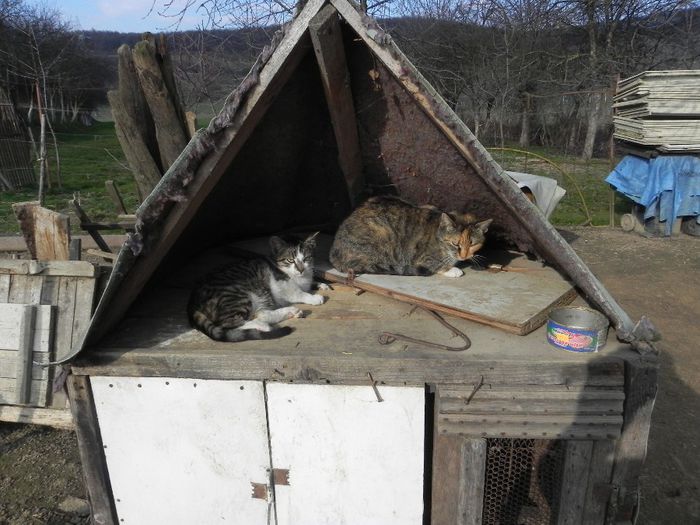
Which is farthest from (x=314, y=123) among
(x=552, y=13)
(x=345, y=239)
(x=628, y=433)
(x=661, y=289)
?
(x=552, y=13)

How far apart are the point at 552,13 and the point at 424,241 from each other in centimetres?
1511

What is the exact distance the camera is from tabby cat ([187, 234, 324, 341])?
89.8 inches

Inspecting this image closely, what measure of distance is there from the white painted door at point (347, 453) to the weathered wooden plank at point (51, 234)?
106 inches

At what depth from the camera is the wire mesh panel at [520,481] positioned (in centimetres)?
223

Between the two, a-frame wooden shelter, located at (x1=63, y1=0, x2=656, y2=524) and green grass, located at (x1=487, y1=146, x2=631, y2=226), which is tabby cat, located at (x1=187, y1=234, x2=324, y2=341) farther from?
green grass, located at (x1=487, y1=146, x2=631, y2=226)

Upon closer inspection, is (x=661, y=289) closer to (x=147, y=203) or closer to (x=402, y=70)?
(x=402, y=70)

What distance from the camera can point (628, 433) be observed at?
6.40ft

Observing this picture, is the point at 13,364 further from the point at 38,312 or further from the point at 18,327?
the point at 38,312

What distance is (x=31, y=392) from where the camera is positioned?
3896 mm

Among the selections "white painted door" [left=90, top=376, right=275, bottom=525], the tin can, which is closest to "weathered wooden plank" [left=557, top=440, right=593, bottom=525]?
the tin can

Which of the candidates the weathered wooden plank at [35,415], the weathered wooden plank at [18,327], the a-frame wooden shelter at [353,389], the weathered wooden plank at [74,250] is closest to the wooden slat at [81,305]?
the weathered wooden plank at [18,327]

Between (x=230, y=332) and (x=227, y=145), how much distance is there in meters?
0.82

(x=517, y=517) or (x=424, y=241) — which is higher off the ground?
(x=424, y=241)

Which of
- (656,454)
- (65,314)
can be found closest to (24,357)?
(65,314)
